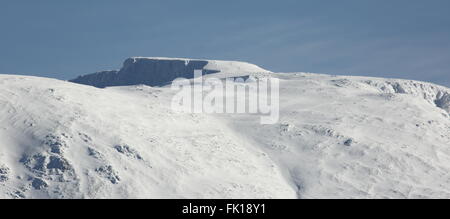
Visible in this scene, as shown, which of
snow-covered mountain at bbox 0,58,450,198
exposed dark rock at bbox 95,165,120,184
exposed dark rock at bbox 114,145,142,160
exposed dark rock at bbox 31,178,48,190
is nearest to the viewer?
exposed dark rock at bbox 31,178,48,190

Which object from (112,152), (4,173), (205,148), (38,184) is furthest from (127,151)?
(4,173)

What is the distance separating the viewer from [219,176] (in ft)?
366

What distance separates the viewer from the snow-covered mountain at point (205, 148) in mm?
105375

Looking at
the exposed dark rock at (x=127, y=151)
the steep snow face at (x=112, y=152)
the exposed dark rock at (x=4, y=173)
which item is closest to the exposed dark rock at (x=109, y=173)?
the steep snow face at (x=112, y=152)

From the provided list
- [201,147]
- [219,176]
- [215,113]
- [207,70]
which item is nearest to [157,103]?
[215,113]

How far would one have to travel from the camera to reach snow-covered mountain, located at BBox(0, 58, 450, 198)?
346 ft

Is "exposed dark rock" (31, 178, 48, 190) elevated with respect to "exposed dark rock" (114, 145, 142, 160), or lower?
lower

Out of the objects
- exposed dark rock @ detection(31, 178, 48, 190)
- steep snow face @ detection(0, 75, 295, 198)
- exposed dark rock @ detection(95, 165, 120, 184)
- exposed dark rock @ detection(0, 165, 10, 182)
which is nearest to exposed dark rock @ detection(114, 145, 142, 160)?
steep snow face @ detection(0, 75, 295, 198)

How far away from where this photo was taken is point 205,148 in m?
119

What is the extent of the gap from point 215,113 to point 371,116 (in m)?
22.3

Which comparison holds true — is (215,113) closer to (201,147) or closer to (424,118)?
(201,147)

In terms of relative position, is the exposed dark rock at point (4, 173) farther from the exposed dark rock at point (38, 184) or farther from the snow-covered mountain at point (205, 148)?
the exposed dark rock at point (38, 184)

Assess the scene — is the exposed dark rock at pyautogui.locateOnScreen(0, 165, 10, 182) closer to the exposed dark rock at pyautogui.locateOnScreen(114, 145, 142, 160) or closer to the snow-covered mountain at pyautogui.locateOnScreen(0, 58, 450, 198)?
the snow-covered mountain at pyautogui.locateOnScreen(0, 58, 450, 198)

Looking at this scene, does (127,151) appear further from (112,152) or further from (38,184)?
(38,184)
